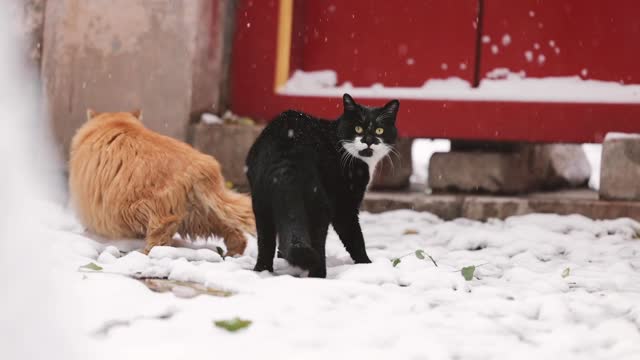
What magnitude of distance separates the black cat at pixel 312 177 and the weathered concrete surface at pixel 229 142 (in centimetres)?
208

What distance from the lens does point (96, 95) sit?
610cm

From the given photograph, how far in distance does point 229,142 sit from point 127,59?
942 millimetres

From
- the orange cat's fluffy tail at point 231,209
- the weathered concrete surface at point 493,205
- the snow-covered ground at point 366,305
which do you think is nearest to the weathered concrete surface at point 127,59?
the weathered concrete surface at point 493,205

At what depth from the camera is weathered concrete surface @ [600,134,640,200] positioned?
5418 millimetres

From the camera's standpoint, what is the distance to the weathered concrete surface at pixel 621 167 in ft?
17.8

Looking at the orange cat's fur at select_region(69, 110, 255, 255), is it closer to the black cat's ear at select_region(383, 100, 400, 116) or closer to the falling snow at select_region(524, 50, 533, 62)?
the black cat's ear at select_region(383, 100, 400, 116)

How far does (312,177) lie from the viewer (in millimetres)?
3502

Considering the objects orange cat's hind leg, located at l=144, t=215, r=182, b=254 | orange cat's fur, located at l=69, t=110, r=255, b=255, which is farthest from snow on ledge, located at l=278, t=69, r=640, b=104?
orange cat's hind leg, located at l=144, t=215, r=182, b=254

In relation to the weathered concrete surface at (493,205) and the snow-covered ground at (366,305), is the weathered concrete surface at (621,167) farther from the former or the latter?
the snow-covered ground at (366,305)

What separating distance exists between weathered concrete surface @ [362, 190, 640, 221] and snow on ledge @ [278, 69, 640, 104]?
0.71 m

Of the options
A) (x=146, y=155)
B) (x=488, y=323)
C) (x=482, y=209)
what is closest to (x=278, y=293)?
(x=488, y=323)

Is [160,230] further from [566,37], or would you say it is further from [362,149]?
[566,37]

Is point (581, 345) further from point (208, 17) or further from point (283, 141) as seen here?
point (208, 17)

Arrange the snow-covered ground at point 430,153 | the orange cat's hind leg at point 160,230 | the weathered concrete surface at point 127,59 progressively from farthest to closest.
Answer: the snow-covered ground at point 430,153
the weathered concrete surface at point 127,59
the orange cat's hind leg at point 160,230
